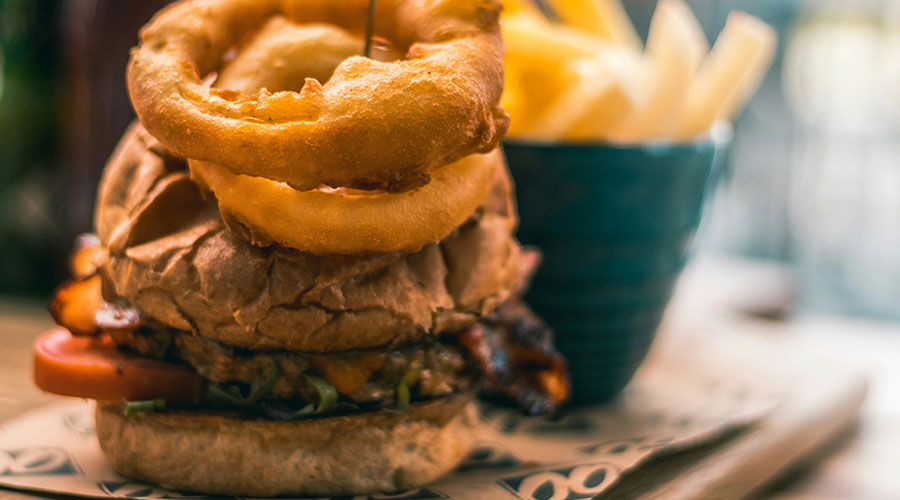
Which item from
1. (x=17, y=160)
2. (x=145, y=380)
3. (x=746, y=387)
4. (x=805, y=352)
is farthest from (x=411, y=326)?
(x=17, y=160)

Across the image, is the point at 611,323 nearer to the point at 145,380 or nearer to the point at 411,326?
the point at 411,326

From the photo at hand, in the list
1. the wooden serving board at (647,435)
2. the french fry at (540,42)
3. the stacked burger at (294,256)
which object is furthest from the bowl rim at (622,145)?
the wooden serving board at (647,435)

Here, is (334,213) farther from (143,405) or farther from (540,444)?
(540,444)

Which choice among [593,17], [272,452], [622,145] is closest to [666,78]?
[622,145]

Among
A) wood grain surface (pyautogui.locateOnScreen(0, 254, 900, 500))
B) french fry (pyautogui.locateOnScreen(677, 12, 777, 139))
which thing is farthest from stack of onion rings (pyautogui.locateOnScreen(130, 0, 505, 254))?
french fry (pyautogui.locateOnScreen(677, 12, 777, 139))

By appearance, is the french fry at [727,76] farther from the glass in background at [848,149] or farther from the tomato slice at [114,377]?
the glass in background at [848,149]

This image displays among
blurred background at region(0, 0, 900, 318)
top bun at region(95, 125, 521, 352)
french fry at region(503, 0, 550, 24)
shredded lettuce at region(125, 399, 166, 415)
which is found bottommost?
blurred background at region(0, 0, 900, 318)

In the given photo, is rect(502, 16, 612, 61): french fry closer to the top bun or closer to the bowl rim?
the bowl rim

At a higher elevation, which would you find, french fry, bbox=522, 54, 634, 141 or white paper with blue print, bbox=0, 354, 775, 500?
french fry, bbox=522, 54, 634, 141
